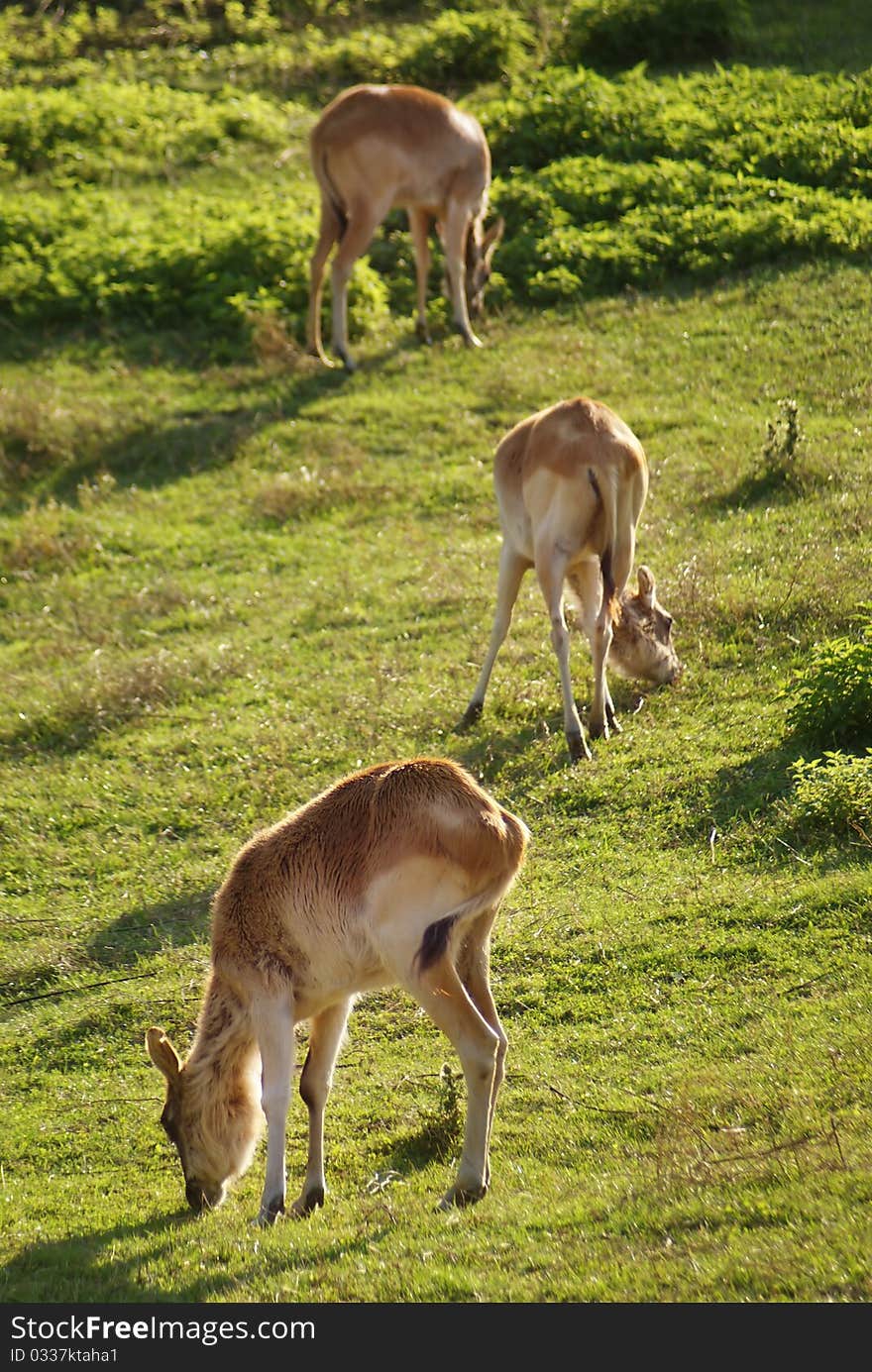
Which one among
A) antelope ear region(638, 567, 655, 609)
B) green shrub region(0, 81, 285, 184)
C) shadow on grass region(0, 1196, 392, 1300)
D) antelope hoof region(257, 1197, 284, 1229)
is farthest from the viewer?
green shrub region(0, 81, 285, 184)

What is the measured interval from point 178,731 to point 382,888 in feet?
16.3

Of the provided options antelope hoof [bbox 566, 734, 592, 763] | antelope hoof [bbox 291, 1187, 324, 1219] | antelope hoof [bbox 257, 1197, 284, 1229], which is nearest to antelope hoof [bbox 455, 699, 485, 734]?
antelope hoof [bbox 566, 734, 592, 763]

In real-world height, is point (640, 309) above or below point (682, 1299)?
below

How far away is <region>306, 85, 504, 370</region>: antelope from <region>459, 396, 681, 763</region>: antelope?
6.33 m

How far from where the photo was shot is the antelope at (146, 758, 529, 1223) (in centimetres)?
538

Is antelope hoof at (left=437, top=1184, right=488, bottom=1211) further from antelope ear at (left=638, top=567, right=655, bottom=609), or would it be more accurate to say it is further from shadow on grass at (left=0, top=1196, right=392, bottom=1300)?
antelope ear at (left=638, top=567, right=655, bottom=609)

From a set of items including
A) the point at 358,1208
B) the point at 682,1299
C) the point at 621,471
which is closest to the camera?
the point at 682,1299

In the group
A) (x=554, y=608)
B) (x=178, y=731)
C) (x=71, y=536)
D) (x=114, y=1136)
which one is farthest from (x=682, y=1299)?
(x=71, y=536)

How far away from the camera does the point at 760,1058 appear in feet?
19.3

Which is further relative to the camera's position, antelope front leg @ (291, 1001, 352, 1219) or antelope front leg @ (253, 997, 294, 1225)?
antelope front leg @ (291, 1001, 352, 1219)

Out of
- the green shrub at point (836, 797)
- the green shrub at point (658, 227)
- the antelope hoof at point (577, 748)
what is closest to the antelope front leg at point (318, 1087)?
the green shrub at point (836, 797)

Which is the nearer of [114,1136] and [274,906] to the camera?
[274,906]

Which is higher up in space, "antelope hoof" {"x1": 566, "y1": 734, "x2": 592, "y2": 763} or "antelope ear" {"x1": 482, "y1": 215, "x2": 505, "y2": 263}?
"antelope hoof" {"x1": 566, "y1": 734, "x2": 592, "y2": 763}
